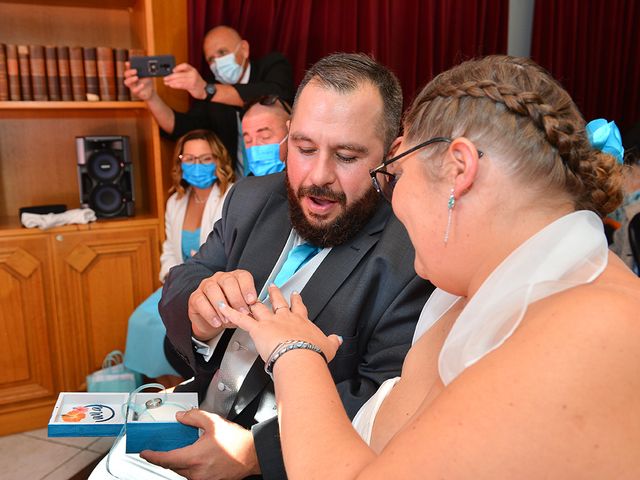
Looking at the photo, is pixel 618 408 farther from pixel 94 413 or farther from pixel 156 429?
pixel 94 413

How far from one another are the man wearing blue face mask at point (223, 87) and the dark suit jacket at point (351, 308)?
1631mm

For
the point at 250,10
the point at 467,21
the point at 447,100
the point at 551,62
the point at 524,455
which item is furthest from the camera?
the point at 551,62

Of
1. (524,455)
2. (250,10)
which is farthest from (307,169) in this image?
(250,10)

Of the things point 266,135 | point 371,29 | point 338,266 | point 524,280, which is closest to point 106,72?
point 266,135

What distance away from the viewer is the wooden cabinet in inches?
111

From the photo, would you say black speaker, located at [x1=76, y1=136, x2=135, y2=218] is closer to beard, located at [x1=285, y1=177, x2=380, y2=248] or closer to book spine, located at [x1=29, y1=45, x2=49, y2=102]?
book spine, located at [x1=29, y1=45, x2=49, y2=102]

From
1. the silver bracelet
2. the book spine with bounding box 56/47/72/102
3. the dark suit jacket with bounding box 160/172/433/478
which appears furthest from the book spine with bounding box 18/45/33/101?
the silver bracelet

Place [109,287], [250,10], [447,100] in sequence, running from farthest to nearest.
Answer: [250,10], [109,287], [447,100]

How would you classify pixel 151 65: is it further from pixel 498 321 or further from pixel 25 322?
pixel 498 321

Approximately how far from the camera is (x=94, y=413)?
1235 mm

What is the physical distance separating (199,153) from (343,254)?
186 centimetres

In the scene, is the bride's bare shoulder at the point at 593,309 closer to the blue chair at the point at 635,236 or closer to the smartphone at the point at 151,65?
the blue chair at the point at 635,236

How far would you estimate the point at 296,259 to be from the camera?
1.52 meters

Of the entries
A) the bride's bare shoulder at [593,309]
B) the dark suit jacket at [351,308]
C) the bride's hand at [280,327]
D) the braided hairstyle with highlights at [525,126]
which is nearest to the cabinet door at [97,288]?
the dark suit jacket at [351,308]
